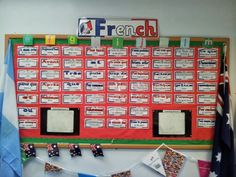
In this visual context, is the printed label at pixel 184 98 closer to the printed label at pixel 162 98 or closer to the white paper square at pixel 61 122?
the printed label at pixel 162 98

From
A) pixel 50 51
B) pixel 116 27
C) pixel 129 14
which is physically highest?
pixel 129 14

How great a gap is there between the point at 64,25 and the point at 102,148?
1.05 m

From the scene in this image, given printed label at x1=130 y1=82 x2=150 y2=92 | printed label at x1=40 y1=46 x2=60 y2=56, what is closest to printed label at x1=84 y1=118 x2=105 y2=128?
printed label at x1=130 y1=82 x2=150 y2=92

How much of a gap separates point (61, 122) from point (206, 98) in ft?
3.92

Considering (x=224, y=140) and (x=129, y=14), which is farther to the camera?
(x=129, y=14)

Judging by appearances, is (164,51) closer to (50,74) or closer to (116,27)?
(116,27)

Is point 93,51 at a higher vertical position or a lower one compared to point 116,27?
lower

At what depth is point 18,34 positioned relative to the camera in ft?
7.08

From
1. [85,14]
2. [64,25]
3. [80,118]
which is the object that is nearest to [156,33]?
[85,14]

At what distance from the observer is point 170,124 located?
2139 mm

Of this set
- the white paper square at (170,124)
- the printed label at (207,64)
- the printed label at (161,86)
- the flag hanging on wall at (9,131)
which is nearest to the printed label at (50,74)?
the flag hanging on wall at (9,131)

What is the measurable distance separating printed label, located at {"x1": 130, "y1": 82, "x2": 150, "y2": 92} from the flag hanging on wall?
3.14 ft

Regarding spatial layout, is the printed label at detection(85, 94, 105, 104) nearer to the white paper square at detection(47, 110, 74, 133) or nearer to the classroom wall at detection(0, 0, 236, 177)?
the white paper square at detection(47, 110, 74, 133)

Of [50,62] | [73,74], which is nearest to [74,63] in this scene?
[73,74]
